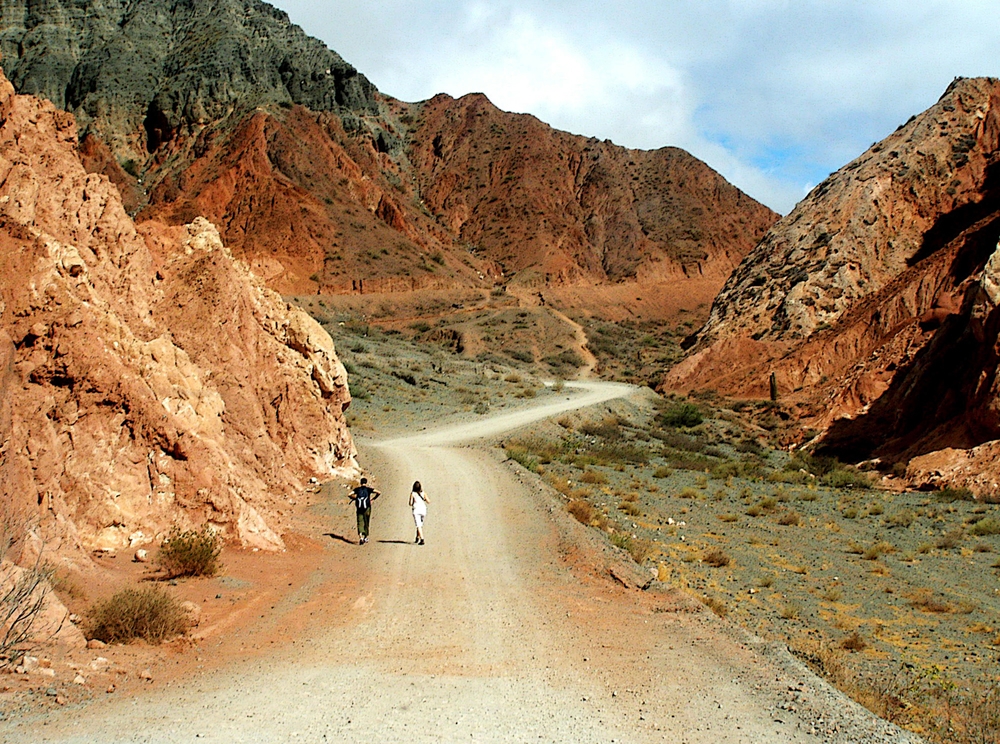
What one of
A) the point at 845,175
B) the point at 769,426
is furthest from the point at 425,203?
the point at 769,426

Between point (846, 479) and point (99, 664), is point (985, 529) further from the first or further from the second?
point (99, 664)

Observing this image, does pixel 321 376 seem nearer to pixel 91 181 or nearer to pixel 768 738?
pixel 91 181

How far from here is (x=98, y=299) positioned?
Answer: 1043cm

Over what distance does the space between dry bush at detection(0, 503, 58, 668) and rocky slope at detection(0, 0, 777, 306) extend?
2400 inches

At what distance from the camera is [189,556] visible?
8758mm

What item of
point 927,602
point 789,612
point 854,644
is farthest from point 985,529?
point 854,644

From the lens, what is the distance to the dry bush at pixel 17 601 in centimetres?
566

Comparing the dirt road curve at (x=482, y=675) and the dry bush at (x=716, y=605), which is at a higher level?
the dirt road curve at (x=482, y=675)

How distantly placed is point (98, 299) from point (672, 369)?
40.6 metres

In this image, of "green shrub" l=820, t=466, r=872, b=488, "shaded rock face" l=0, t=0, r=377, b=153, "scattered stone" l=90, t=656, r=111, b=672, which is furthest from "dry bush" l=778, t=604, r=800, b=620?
"shaded rock face" l=0, t=0, r=377, b=153

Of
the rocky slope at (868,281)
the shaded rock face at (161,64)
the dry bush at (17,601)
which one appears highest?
the shaded rock face at (161,64)

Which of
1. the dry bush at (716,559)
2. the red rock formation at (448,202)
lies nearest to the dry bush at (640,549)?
the dry bush at (716,559)

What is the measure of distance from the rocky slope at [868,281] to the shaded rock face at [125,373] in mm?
20451

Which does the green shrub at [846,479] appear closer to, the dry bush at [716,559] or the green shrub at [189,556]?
the dry bush at [716,559]
